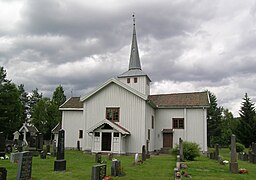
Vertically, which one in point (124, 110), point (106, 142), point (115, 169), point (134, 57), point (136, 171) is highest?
point (134, 57)

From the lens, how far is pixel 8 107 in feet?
154

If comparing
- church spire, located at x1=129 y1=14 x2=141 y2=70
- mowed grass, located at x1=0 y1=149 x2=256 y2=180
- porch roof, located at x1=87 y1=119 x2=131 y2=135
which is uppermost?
church spire, located at x1=129 y1=14 x2=141 y2=70

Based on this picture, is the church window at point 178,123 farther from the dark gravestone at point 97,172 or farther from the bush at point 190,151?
the dark gravestone at point 97,172

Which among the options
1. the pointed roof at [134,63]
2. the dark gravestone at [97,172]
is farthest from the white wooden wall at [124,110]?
the dark gravestone at [97,172]

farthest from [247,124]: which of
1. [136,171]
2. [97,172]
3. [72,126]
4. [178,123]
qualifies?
[97,172]

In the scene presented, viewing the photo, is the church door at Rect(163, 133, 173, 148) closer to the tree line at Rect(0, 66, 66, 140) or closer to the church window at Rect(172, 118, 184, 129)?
the church window at Rect(172, 118, 184, 129)

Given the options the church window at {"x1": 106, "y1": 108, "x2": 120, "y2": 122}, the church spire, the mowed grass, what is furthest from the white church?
the mowed grass

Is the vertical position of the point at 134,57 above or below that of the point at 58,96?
above

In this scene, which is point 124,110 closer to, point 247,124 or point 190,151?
point 190,151

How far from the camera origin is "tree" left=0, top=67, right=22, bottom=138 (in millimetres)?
46938

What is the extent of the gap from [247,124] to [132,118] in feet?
60.2

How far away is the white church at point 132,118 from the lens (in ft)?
99.0

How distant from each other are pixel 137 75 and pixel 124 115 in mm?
8380

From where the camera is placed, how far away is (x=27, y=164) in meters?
11.2
